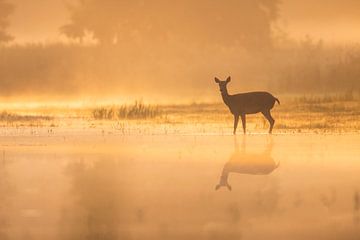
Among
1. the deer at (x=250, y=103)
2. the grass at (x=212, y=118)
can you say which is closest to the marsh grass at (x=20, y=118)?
the grass at (x=212, y=118)

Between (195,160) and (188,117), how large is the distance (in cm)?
1284

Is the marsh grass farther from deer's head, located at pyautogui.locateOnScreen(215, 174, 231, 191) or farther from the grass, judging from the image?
deer's head, located at pyautogui.locateOnScreen(215, 174, 231, 191)

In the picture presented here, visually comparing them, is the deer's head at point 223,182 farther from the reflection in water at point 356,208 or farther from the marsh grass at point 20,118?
the marsh grass at point 20,118

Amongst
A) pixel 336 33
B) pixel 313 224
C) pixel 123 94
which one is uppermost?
pixel 336 33

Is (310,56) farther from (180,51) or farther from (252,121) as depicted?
(252,121)

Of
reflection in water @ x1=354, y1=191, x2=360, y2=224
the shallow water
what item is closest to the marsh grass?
the shallow water

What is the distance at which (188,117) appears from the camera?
26.3 metres

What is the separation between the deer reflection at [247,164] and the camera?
38.0ft

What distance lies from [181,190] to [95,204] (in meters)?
1.33

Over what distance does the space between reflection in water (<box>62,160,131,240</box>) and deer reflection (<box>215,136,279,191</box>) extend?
1.37m

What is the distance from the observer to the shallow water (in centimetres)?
771

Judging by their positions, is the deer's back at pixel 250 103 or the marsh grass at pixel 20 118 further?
the marsh grass at pixel 20 118

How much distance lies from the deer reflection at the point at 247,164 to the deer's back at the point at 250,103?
5.61m

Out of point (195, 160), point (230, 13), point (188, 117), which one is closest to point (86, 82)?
point (230, 13)
